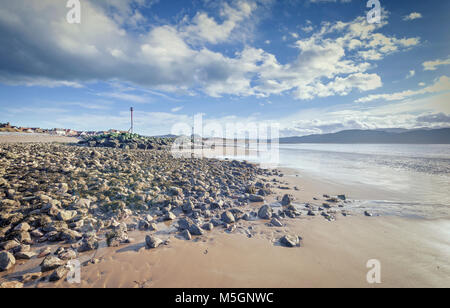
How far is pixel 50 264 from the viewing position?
2744mm

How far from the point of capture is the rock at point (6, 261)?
2.69m

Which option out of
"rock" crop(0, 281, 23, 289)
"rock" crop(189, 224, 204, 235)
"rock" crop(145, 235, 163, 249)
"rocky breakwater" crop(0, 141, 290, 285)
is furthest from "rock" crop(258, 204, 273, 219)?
"rock" crop(0, 281, 23, 289)

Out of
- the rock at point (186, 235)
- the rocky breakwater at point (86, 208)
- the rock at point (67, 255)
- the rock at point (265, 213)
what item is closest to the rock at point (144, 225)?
the rocky breakwater at point (86, 208)

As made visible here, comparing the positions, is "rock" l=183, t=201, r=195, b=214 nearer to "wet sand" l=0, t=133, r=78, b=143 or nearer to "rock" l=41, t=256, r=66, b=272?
"rock" l=41, t=256, r=66, b=272

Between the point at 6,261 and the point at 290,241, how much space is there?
4.90m

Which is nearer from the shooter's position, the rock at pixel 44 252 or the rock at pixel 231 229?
Result: the rock at pixel 44 252

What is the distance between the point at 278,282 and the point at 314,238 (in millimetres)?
1995

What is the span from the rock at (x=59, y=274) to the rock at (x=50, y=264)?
0.15m

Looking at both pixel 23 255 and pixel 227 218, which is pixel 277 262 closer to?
pixel 227 218

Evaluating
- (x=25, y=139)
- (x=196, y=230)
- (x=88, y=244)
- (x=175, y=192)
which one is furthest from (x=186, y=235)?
(x=25, y=139)

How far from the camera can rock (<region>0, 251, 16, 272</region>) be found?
8.84 ft

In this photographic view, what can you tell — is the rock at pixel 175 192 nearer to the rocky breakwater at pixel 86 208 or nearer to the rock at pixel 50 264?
the rocky breakwater at pixel 86 208

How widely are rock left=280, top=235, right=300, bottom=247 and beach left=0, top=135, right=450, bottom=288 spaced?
0.39ft
